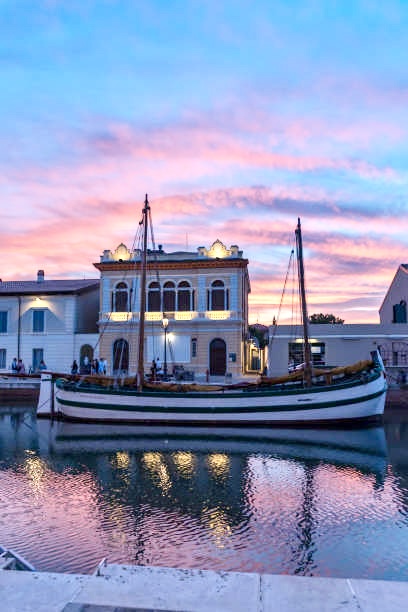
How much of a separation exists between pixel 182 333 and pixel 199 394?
615 inches

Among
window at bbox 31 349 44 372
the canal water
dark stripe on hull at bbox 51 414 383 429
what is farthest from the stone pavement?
window at bbox 31 349 44 372

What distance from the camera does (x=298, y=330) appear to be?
132 ft

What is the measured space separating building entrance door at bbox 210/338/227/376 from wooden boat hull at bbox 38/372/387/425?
554 inches

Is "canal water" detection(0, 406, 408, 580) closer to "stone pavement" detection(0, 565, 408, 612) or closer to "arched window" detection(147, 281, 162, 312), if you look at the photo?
"stone pavement" detection(0, 565, 408, 612)

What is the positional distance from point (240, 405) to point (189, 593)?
2045 centimetres

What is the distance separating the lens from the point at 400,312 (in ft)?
147

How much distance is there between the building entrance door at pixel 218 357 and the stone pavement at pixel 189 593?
3498 cm

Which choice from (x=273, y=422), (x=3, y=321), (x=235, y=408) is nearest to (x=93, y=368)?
(x=3, y=321)

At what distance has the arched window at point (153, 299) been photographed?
4256cm

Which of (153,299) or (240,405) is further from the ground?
(153,299)

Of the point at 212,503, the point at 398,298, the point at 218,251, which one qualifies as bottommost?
the point at 212,503

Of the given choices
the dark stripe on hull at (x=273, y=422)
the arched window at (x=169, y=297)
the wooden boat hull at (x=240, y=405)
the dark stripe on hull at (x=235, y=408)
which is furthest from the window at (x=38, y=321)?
the dark stripe on hull at (x=273, y=422)

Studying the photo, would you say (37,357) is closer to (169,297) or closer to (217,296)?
(169,297)

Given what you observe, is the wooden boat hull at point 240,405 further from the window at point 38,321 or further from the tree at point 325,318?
the tree at point 325,318
